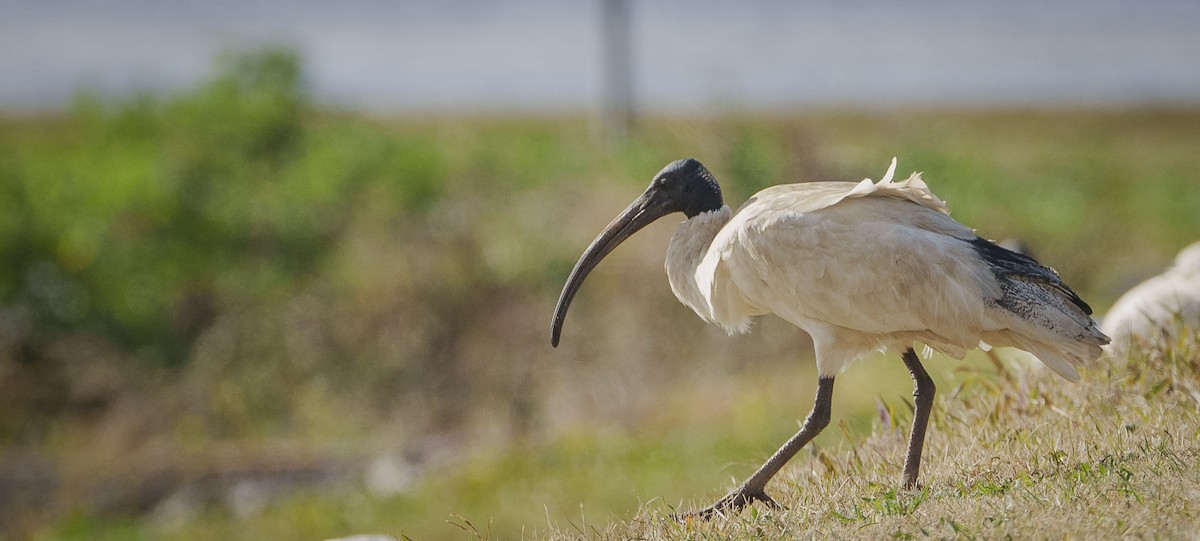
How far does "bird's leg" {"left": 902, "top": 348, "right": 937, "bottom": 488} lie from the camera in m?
4.19

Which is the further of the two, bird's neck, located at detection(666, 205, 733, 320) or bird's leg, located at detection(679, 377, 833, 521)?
bird's neck, located at detection(666, 205, 733, 320)

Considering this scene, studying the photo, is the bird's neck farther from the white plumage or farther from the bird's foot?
the bird's foot

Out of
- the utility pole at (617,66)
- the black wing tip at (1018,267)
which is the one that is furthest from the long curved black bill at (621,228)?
the utility pole at (617,66)

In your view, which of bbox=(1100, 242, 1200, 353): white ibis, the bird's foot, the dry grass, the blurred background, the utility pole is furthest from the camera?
the utility pole

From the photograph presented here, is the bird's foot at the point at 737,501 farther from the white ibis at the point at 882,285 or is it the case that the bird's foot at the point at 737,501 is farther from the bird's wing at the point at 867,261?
the bird's wing at the point at 867,261

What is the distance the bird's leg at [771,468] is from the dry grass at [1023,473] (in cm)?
10

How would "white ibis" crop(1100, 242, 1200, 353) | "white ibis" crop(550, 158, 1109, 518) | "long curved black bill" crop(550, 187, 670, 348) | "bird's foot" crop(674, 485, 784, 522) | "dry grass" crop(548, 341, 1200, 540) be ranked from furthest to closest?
"white ibis" crop(1100, 242, 1200, 353)
"long curved black bill" crop(550, 187, 670, 348)
"bird's foot" crop(674, 485, 784, 522)
"white ibis" crop(550, 158, 1109, 518)
"dry grass" crop(548, 341, 1200, 540)

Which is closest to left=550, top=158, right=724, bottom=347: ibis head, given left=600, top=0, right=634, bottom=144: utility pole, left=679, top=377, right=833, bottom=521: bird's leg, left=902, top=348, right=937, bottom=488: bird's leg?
left=679, top=377, right=833, bottom=521: bird's leg

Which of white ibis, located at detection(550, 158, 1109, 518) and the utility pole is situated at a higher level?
the utility pole

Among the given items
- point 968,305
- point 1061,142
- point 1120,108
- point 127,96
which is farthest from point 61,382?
point 1120,108

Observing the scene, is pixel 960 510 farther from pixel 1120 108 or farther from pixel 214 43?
pixel 1120 108

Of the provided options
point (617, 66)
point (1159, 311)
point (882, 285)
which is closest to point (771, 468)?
point (882, 285)

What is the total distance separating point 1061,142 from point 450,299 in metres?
34.9

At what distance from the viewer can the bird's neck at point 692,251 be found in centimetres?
485
